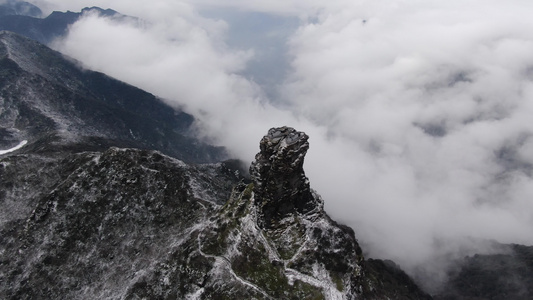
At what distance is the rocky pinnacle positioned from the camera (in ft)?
317

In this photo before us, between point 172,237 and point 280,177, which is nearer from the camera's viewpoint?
point 280,177

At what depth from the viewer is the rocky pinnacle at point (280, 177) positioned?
96.5 m

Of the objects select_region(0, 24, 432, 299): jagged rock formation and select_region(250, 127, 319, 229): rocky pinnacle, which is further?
select_region(250, 127, 319, 229): rocky pinnacle

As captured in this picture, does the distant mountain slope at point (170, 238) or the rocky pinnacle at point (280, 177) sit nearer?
the distant mountain slope at point (170, 238)

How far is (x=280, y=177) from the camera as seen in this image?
97.4 metres

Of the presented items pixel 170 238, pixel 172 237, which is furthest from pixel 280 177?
pixel 170 238

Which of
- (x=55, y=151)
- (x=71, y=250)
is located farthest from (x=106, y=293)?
(x=55, y=151)

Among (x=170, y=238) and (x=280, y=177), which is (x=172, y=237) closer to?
(x=170, y=238)

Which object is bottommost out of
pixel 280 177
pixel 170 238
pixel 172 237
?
pixel 170 238

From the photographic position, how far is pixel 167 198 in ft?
412

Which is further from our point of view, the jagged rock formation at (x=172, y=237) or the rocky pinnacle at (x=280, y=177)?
the rocky pinnacle at (x=280, y=177)

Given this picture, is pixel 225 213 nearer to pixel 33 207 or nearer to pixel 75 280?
pixel 75 280

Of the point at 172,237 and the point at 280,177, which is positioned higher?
the point at 280,177

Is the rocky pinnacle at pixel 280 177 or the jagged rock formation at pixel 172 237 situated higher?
the rocky pinnacle at pixel 280 177
